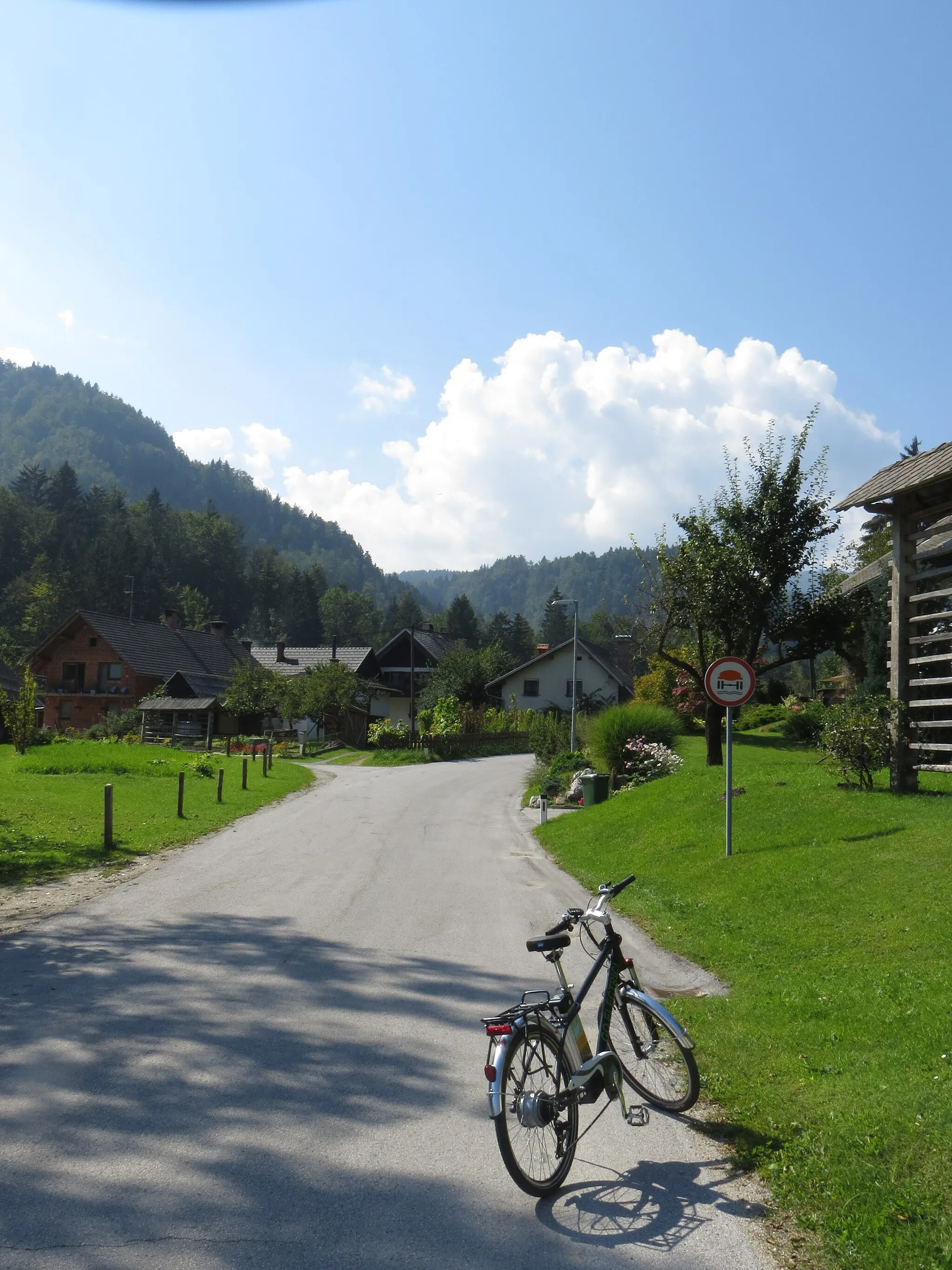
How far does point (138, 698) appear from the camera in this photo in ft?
206

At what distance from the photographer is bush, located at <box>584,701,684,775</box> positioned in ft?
79.0

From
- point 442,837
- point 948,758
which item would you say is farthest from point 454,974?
point 442,837

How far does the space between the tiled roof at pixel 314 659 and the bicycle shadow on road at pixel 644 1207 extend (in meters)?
71.6

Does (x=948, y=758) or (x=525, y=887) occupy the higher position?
(x=948, y=758)

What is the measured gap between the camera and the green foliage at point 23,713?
3662 centimetres

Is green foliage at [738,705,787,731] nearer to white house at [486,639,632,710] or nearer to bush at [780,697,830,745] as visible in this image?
bush at [780,697,830,745]

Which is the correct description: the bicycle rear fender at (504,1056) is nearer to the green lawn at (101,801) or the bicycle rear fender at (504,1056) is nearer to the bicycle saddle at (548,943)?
the bicycle saddle at (548,943)

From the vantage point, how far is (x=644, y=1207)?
4.26 m

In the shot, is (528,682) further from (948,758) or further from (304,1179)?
(304,1179)

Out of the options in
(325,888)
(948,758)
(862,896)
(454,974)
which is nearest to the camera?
(454,974)

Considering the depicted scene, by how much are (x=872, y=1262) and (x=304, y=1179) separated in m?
2.33

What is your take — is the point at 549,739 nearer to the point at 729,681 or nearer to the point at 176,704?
the point at 729,681

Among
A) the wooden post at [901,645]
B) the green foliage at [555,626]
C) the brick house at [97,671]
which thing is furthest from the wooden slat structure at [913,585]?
the green foliage at [555,626]

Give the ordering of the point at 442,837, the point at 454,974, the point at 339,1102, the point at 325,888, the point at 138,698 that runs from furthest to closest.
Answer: the point at 138,698
the point at 442,837
the point at 325,888
the point at 454,974
the point at 339,1102
